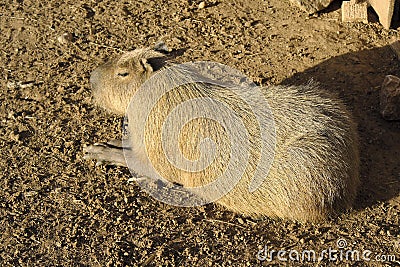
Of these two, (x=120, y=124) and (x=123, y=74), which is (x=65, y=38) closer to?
(x=120, y=124)

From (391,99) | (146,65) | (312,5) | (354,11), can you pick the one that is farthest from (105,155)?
(354,11)

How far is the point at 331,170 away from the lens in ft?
13.2

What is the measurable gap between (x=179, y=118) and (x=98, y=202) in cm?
82

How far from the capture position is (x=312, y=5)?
18.8ft

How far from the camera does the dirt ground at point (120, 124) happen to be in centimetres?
398

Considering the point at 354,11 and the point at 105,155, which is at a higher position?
the point at 354,11

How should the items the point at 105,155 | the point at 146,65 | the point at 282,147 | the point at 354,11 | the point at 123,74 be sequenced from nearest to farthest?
the point at 282,147 → the point at 146,65 → the point at 123,74 → the point at 105,155 → the point at 354,11

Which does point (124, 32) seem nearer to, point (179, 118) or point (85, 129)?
point (85, 129)

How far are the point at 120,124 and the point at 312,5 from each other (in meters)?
2.18

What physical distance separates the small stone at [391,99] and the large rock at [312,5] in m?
1.18

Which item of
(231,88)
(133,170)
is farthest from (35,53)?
(231,88)

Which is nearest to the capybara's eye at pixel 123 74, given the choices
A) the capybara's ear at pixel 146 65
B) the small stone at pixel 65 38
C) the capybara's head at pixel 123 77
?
the capybara's head at pixel 123 77

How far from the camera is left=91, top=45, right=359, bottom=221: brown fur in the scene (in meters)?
4.02

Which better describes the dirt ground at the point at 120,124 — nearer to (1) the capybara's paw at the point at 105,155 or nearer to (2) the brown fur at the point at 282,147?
(1) the capybara's paw at the point at 105,155
